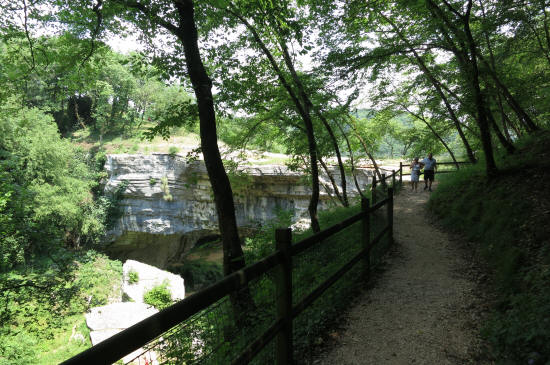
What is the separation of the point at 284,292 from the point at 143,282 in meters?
17.6

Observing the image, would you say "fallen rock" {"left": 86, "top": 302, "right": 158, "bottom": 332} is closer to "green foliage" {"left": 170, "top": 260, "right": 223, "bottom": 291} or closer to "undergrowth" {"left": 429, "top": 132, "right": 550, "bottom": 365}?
"undergrowth" {"left": 429, "top": 132, "right": 550, "bottom": 365}

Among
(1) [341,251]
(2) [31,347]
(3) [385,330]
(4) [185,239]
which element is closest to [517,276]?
(3) [385,330]

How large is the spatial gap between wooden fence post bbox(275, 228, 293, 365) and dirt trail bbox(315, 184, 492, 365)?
22.2 inches

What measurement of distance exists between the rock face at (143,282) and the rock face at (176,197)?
7353 mm

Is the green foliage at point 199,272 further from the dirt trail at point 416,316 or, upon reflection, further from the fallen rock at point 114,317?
the dirt trail at point 416,316

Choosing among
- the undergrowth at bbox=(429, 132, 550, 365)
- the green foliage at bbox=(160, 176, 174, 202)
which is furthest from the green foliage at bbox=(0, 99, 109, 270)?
the undergrowth at bbox=(429, 132, 550, 365)

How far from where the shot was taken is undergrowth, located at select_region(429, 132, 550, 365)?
2.69 m

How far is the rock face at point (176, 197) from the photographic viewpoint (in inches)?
941

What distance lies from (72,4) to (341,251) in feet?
21.7

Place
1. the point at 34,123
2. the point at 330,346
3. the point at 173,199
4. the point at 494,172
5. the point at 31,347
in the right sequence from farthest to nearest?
1. the point at 173,199
2. the point at 34,123
3. the point at 31,347
4. the point at 494,172
5. the point at 330,346

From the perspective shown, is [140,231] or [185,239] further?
[185,239]

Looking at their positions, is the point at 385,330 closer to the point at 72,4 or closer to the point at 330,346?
the point at 330,346

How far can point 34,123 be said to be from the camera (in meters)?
22.6

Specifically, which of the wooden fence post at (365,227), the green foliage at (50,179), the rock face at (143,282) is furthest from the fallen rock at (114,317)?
the wooden fence post at (365,227)
